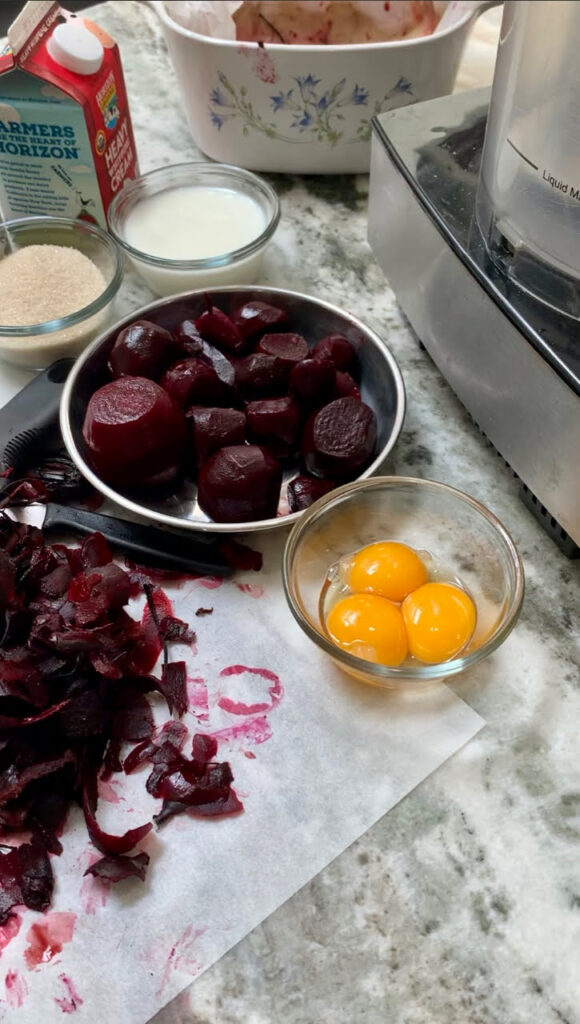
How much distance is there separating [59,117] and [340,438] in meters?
0.61

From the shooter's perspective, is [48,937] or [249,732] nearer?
[48,937]

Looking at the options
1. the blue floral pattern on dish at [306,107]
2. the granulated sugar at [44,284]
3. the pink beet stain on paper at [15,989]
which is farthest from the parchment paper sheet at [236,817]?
the blue floral pattern on dish at [306,107]

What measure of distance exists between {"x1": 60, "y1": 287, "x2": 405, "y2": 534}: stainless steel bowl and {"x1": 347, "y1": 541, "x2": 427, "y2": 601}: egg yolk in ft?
0.29

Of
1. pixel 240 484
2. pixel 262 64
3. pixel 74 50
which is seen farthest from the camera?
pixel 262 64

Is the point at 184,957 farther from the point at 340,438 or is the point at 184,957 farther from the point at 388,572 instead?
the point at 340,438

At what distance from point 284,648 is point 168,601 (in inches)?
5.5

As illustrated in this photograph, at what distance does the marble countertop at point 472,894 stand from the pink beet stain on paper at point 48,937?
10 centimetres

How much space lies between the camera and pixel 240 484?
91 centimetres

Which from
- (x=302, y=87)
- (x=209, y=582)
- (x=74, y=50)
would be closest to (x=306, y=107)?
(x=302, y=87)

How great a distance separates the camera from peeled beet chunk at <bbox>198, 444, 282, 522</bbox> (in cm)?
91

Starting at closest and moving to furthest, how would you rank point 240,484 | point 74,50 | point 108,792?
point 108,792 < point 240,484 < point 74,50

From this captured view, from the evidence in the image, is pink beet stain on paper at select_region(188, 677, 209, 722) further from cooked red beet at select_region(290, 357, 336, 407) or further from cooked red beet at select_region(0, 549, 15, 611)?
cooked red beet at select_region(290, 357, 336, 407)

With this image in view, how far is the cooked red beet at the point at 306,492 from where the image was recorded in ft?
3.14

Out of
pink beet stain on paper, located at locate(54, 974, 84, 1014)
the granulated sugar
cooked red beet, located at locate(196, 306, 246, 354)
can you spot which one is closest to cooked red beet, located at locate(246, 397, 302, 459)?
cooked red beet, located at locate(196, 306, 246, 354)
